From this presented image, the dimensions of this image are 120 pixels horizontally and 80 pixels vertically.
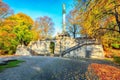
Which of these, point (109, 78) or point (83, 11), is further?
point (83, 11)

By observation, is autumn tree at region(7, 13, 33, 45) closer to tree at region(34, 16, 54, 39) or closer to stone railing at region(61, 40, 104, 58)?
tree at region(34, 16, 54, 39)

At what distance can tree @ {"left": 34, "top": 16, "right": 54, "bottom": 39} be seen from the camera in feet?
182

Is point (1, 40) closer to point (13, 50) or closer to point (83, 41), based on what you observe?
point (13, 50)

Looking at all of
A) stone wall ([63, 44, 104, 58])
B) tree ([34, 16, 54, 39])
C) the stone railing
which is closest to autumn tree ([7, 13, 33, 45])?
tree ([34, 16, 54, 39])

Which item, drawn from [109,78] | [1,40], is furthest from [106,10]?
[1,40]

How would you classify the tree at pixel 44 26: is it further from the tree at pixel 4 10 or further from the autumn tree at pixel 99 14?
the autumn tree at pixel 99 14

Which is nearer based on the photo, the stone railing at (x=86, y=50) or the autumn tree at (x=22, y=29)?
the stone railing at (x=86, y=50)

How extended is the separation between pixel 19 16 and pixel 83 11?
39988 mm

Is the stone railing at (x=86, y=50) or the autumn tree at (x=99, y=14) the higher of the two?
the autumn tree at (x=99, y=14)

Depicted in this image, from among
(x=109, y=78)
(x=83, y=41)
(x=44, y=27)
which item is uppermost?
(x=44, y=27)

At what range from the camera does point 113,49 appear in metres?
40.0

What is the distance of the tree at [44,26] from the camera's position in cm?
5544

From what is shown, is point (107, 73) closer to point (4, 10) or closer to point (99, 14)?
point (99, 14)

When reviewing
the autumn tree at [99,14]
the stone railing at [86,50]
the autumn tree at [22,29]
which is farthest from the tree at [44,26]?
the autumn tree at [99,14]
